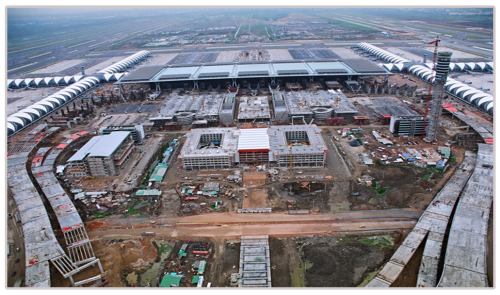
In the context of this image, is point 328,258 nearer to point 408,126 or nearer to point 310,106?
point 408,126

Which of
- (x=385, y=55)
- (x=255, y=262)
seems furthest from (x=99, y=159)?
(x=385, y=55)

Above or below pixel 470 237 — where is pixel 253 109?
above

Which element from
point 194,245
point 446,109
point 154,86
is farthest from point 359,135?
point 154,86

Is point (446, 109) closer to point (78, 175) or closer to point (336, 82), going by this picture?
point (336, 82)

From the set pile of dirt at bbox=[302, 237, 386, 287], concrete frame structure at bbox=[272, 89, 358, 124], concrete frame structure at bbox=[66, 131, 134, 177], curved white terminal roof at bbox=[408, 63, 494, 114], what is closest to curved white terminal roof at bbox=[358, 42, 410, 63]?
curved white terminal roof at bbox=[408, 63, 494, 114]

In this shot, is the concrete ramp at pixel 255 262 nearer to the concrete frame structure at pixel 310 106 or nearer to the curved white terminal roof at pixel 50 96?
the concrete frame structure at pixel 310 106

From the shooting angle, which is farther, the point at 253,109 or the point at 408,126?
the point at 253,109

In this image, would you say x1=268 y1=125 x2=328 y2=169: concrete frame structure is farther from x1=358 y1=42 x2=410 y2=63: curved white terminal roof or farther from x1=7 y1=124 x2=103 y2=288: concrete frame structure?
x1=358 y1=42 x2=410 y2=63: curved white terminal roof
